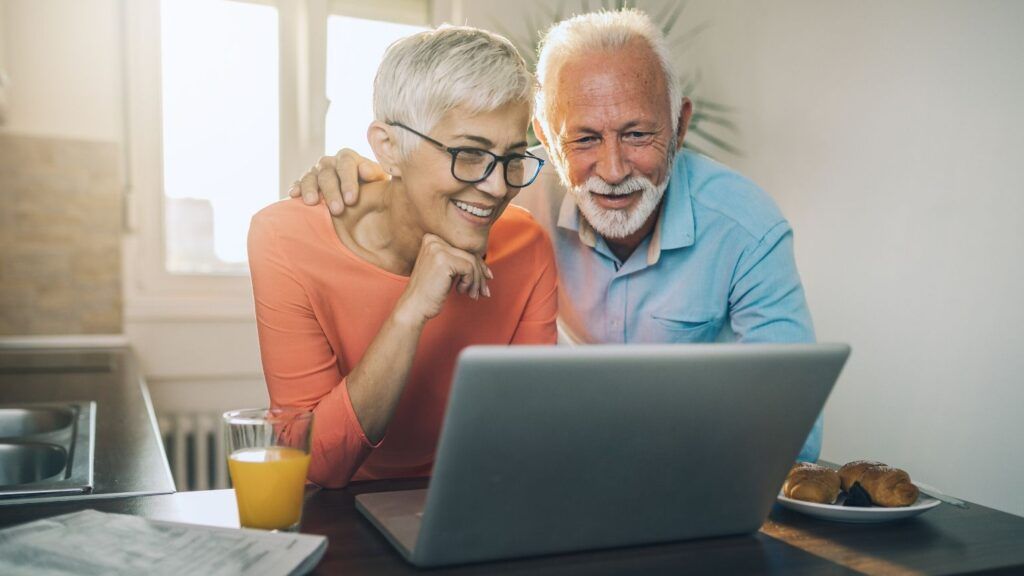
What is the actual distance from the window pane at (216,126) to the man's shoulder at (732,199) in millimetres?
1880

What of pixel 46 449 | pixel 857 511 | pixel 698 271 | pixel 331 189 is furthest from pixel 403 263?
pixel 857 511

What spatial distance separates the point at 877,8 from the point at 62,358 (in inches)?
104

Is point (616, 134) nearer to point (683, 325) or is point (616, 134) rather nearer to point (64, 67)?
point (683, 325)

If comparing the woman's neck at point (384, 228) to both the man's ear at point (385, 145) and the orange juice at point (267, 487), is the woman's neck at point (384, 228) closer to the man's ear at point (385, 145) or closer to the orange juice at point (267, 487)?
the man's ear at point (385, 145)

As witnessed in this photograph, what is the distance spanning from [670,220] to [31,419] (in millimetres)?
1376

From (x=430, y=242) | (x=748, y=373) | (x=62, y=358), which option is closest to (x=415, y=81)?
(x=430, y=242)

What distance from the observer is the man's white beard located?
5.08ft

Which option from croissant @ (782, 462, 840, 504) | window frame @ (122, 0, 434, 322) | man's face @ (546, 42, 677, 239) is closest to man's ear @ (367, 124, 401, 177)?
man's face @ (546, 42, 677, 239)

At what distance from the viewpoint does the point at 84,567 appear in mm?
688

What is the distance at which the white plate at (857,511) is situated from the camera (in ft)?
3.06

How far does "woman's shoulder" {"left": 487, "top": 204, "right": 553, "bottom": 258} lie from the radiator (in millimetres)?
1735

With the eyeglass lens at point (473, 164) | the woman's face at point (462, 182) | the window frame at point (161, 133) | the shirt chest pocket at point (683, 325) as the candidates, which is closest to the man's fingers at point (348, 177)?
the woman's face at point (462, 182)

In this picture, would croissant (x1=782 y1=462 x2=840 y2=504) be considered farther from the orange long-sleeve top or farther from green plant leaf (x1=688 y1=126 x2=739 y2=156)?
green plant leaf (x1=688 y1=126 x2=739 y2=156)

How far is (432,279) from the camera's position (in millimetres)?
1172
